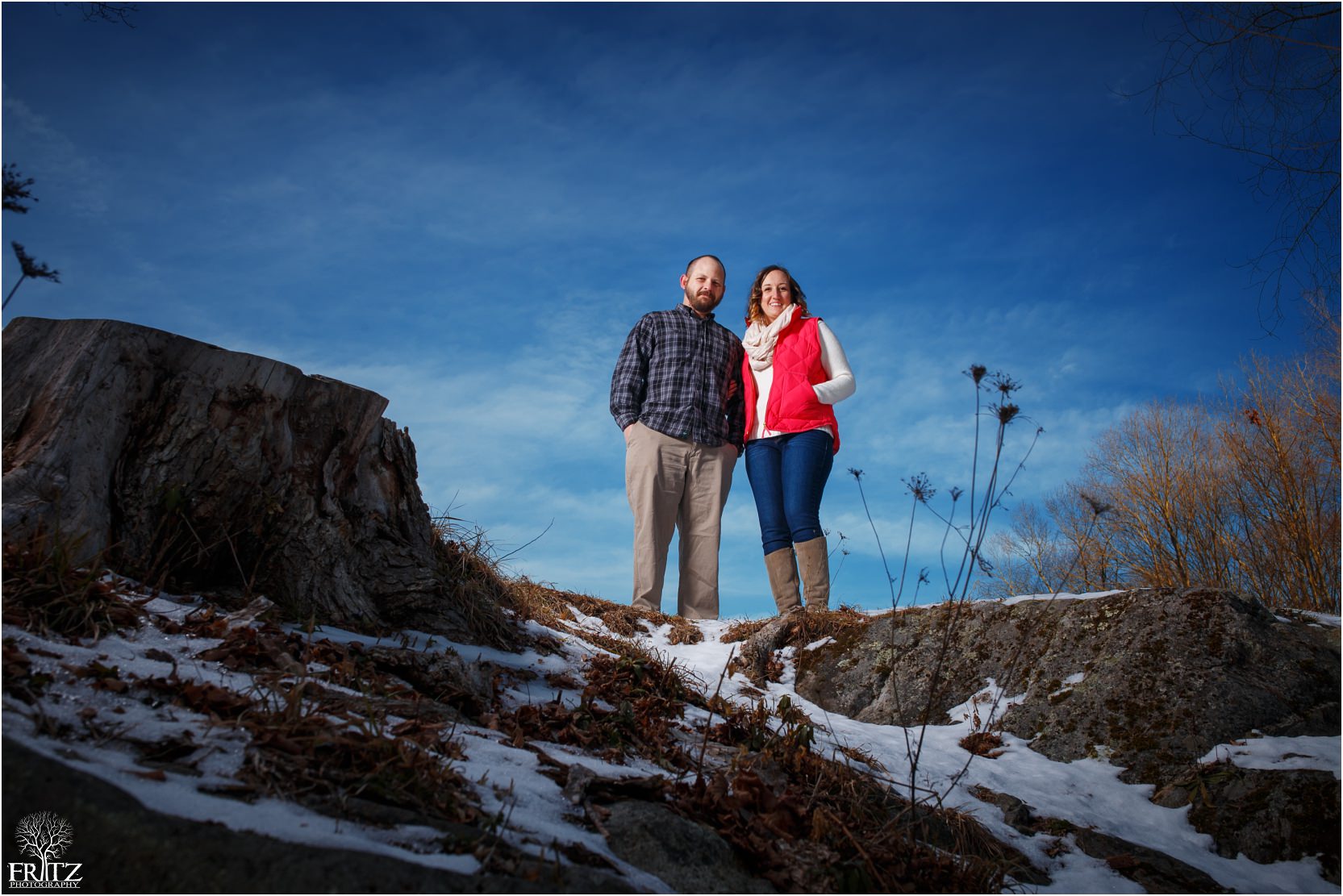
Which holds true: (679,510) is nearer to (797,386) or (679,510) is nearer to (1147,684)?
(797,386)

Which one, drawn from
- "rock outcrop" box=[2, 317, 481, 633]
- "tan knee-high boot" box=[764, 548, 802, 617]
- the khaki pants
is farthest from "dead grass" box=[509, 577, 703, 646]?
"rock outcrop" box=[2, 317, 481, 633]

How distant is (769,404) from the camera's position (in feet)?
22.4

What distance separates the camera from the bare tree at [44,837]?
1.49m

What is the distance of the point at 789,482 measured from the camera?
658cm

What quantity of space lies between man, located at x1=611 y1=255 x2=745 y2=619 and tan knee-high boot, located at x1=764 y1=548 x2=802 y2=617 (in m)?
0.66

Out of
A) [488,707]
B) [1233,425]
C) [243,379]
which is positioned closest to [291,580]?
[243,379]

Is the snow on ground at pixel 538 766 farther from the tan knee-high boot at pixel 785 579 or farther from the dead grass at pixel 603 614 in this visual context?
the tan knee-high boot at pixel 785 579

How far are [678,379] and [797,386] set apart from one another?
1073 mm

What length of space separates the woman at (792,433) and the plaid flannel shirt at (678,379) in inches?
11.7

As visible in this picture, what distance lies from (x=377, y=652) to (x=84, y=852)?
1.58 metres

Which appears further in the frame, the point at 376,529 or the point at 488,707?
the point at 376,529

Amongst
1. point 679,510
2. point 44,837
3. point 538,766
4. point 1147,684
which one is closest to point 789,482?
point 679,510

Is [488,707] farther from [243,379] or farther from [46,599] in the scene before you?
[243,379]

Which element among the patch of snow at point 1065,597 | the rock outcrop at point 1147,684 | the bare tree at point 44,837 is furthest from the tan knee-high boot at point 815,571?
the bare tree at point 44,837
